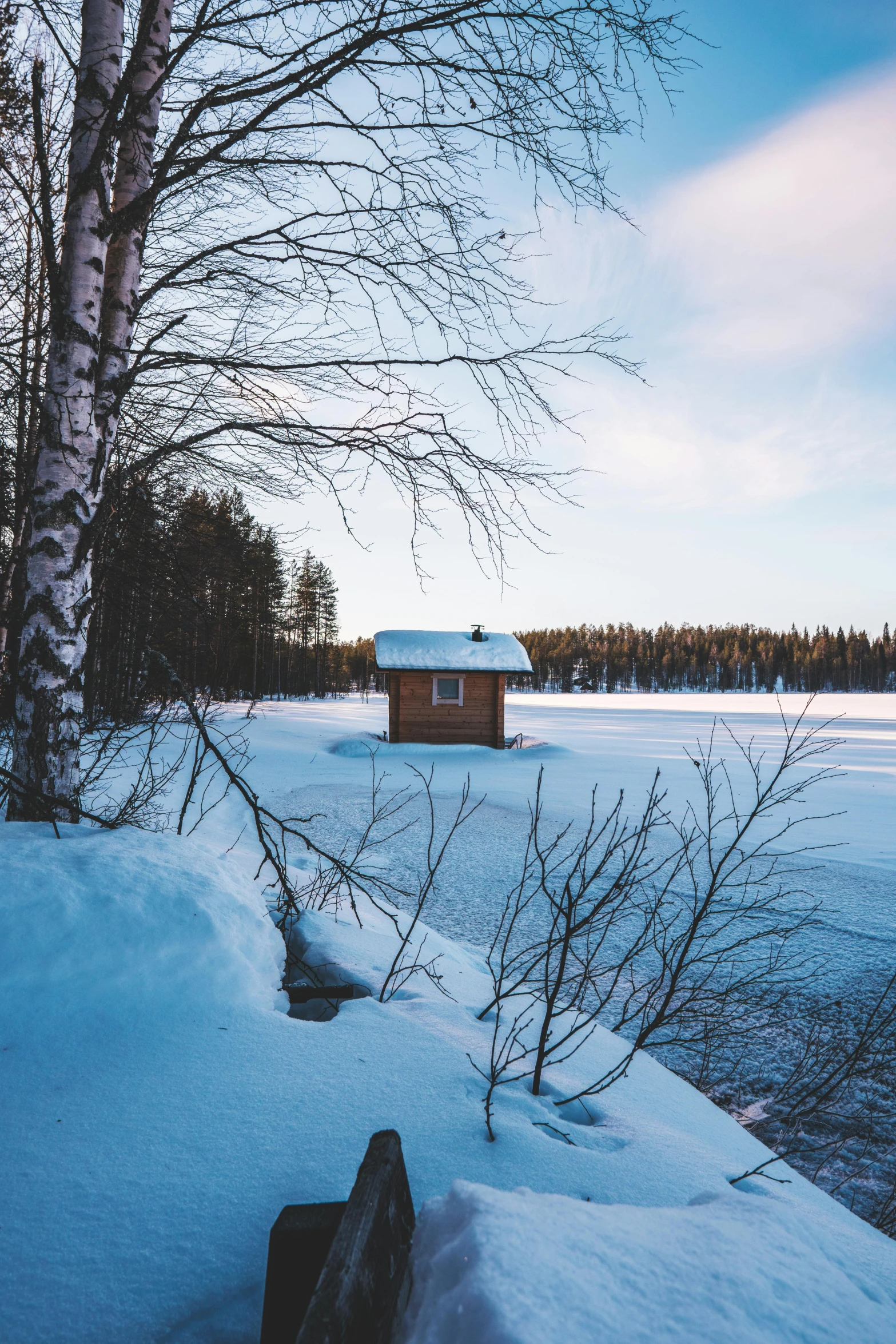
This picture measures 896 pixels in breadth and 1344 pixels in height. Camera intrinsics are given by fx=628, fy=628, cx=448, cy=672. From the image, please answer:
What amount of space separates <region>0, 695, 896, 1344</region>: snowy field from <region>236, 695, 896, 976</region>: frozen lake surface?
3.61 feet

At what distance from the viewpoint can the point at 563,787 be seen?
13.4 meters

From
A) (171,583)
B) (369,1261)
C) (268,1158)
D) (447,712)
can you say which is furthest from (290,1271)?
(447,712)

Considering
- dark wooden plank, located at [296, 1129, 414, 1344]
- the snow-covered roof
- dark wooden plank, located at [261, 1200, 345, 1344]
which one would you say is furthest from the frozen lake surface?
the snow-covered roof

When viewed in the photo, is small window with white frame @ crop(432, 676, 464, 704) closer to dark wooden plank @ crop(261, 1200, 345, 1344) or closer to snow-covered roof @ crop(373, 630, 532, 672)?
snow-covered roof @ crop(373, 630, 532, 672)

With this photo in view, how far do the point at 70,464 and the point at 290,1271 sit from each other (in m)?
2.97

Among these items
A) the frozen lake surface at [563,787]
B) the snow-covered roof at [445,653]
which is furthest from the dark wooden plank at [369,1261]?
the snow-covered roof at [445,653]

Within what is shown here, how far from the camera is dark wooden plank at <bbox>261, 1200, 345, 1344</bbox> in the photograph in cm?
111

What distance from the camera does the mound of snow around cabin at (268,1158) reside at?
42.3 inches

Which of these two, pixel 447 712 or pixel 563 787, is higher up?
pixel 447 712

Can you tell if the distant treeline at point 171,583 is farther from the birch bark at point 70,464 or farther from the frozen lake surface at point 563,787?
the frozen lake surface at point 563,787

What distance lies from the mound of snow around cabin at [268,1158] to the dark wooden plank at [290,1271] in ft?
0.39

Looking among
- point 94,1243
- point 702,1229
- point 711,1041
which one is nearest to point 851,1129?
point 711,1041

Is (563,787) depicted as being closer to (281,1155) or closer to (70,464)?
(70,464)

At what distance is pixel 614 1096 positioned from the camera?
253 cm
